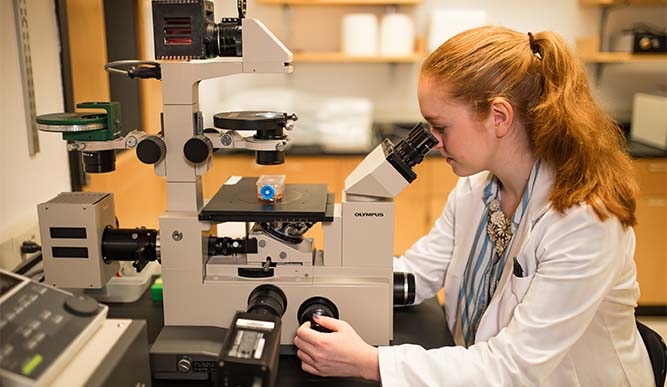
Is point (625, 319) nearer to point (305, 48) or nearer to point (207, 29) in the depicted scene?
point (207, 29)

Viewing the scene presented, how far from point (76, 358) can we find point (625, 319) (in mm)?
982

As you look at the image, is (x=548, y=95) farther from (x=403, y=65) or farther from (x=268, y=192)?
(x=403, y=65)

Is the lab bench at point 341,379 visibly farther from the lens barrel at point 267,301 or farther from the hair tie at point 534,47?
the hair tie at point 534,47

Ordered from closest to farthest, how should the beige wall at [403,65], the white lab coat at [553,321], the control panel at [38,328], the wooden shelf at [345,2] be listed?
1. the control panel at [38,328]
2. the white lab coat at [553,321]
3. the wooden shelf at [345,2]
4. the beige wall at [403,65]

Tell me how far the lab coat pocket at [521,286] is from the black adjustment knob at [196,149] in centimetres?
63

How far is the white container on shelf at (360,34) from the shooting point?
10.2ft

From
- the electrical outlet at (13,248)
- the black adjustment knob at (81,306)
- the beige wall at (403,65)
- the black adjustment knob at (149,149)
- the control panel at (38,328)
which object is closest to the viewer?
the control panel at (38,328)

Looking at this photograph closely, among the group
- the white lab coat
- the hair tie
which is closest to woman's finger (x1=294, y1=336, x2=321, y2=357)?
the white lab coat

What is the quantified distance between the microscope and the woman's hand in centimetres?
5

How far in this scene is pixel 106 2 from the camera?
2.31 metres

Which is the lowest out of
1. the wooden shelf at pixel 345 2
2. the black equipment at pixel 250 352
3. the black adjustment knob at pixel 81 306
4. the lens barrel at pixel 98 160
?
the black equipment at pixel 250 352

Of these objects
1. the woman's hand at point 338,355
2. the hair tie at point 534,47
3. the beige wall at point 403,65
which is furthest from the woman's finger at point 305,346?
the beige wall at point 403,65

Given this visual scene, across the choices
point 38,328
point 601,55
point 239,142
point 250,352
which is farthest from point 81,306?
point 601,55

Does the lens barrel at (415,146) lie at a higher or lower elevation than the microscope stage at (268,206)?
higher
